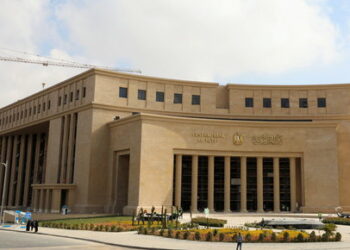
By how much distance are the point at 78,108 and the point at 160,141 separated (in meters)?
17.4

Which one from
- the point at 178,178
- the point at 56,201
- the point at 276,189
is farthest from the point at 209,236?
the point at 56,201

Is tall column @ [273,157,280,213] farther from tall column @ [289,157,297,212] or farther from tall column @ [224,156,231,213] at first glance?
tall column @ [224,156,231,213]

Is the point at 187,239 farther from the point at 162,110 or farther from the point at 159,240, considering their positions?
the point at 162,110

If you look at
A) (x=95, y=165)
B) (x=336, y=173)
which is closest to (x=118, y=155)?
(x=95, y=165)

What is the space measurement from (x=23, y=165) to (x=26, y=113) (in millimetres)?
12885

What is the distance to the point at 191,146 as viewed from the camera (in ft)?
210

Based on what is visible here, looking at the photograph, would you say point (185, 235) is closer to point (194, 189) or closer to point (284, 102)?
point (194, 189)

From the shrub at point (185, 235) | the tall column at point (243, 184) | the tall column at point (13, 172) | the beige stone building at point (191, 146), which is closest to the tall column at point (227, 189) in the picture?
the beige stone building at point (191, 146)

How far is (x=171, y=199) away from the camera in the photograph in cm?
6200

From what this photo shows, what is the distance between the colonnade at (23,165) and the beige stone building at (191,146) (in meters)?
13.0

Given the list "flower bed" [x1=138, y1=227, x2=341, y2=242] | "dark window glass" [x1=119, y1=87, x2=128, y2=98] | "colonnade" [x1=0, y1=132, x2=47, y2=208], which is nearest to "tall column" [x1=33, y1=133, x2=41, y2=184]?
"colonnade" [x1=0, y1=132, x2=47, y2=208]

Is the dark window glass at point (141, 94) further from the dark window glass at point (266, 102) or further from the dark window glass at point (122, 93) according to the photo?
the dark window glass at point (266, 102)

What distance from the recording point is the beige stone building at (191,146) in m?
63.0

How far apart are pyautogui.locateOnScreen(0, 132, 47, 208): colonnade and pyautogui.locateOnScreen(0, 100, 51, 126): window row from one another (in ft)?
13.4
